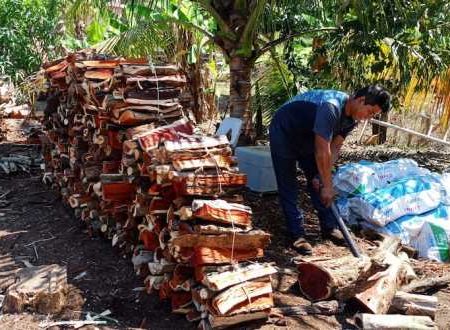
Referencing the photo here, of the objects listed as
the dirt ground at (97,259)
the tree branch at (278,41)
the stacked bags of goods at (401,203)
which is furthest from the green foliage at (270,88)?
the stacked bags of goods at (401,203)

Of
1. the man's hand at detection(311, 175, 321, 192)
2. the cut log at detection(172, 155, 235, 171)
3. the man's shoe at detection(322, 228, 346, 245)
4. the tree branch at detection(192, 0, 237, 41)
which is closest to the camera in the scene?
the cut log at detection(172, 155, 235, 171)

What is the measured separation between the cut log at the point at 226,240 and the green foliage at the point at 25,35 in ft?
27.1

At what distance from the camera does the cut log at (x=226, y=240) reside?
3.82 meters

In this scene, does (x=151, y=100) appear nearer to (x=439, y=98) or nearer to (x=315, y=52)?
(x=315, y=52)

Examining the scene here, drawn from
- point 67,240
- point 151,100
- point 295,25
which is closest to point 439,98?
point 295,25

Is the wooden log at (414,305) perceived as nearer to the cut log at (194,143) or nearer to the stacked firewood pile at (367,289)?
the stacked firewood pile at (367,289)

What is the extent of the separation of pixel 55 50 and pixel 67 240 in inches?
266

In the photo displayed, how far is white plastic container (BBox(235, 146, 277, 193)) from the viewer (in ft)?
21.3

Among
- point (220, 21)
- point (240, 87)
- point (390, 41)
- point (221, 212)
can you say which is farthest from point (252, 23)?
point (221, 212)

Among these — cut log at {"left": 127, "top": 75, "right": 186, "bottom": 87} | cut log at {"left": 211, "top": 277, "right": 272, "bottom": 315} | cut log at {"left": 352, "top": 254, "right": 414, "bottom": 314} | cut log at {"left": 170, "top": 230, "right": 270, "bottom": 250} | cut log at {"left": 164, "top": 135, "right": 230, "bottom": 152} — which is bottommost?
cut log at {"left": 352, "top": 254, "right": 414, "bottom": 314}

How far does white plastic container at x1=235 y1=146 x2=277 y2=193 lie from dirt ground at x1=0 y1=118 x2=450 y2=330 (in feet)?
0.41

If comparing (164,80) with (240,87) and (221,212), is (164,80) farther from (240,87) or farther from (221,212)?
(221,212)

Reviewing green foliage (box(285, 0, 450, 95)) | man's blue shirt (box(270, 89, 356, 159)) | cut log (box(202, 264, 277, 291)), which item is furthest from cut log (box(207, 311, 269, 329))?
green foliage (box(285, 0, 450, 95))

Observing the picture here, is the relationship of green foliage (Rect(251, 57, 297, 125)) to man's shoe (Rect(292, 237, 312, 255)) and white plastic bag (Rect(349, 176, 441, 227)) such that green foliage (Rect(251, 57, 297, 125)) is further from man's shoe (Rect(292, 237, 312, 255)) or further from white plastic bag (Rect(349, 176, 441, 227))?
man's shoe (Rect(292, 237, 312, 255))
